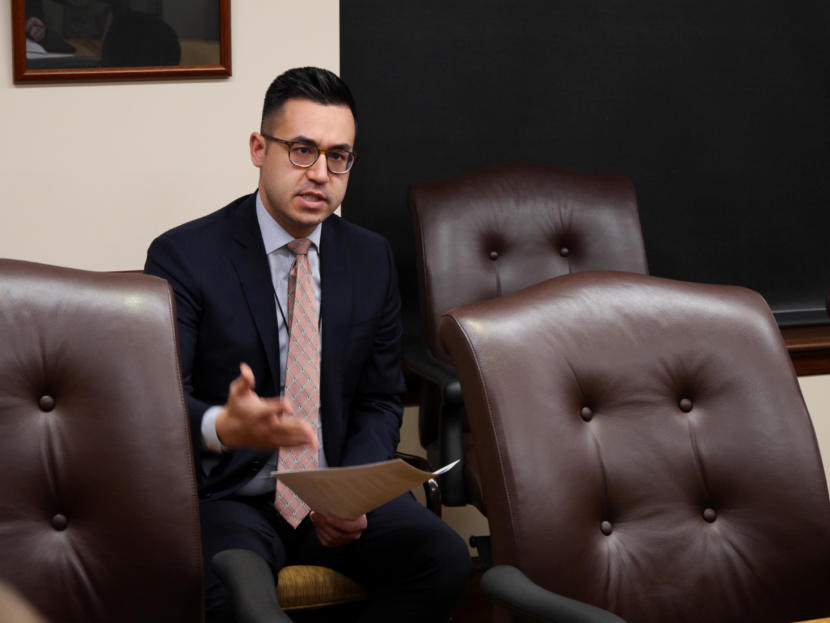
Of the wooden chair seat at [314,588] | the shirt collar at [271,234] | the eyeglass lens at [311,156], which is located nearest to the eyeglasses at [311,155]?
the eyeglass lens at [311,156]

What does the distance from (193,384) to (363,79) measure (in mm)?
1394

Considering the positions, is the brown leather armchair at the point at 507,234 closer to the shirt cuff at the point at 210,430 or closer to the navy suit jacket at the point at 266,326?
the navy suit jacket at the point at 266,326

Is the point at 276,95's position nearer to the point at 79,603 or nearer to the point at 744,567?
the point at 79,603

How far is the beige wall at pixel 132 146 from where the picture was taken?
2750mm

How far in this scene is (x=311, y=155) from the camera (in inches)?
83.6

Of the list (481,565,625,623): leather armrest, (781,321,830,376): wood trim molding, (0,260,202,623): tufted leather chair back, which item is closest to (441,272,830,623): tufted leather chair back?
(481,565,625,623): leather armrest

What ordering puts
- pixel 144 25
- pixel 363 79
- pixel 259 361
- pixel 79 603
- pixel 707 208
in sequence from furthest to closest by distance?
pixel 707 208 → pixel 363 79 → pixel 144 25 → pixel 259 361 → pixel 79 603

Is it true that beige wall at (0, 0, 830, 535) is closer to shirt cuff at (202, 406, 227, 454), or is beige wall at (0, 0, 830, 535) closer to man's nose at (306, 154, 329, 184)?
man's nose at (306, 154, 329, 184)

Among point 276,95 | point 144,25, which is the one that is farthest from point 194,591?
point 144,25

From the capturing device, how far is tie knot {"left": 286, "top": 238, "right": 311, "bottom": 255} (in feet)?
7.01

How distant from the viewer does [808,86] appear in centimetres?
349

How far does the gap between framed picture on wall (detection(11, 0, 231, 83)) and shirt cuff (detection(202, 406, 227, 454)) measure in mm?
1319

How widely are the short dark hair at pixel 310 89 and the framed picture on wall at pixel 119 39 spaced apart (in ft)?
2.47

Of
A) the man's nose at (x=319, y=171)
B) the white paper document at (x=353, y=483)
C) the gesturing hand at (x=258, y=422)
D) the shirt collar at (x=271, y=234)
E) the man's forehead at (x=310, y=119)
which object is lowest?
the white paper document at (x=353, y=483)
